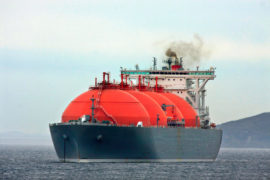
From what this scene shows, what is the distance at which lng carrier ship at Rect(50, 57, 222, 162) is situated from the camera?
192 ft

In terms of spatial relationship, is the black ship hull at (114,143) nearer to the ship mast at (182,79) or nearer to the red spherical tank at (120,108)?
the red spherical tank at (120,108)

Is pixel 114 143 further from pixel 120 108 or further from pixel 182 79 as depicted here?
pixel 182 79

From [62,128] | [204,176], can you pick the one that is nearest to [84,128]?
[62,128]

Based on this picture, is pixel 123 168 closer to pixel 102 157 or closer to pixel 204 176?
pixel 102 157

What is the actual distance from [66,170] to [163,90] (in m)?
25.5

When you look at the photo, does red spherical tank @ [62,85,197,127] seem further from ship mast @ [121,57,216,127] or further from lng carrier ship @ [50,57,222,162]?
ship mast @ [121,57,216,127]

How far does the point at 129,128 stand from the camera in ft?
194

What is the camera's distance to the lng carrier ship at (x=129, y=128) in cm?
5866

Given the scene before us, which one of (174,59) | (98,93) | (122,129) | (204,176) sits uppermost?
(174,59)

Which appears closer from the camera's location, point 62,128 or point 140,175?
point 140,175

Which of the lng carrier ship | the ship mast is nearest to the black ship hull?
the lng carrier ship

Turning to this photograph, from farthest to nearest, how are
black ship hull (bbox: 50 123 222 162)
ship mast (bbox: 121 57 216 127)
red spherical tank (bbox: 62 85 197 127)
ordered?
ship mast (bbox: 121 57 216 127) < red spherical tank (bbox: 62 85 197 127) < black ship hull (bbox: 50 123 222 162)

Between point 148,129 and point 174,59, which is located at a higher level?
point 174,59

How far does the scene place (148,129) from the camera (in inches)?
2406
